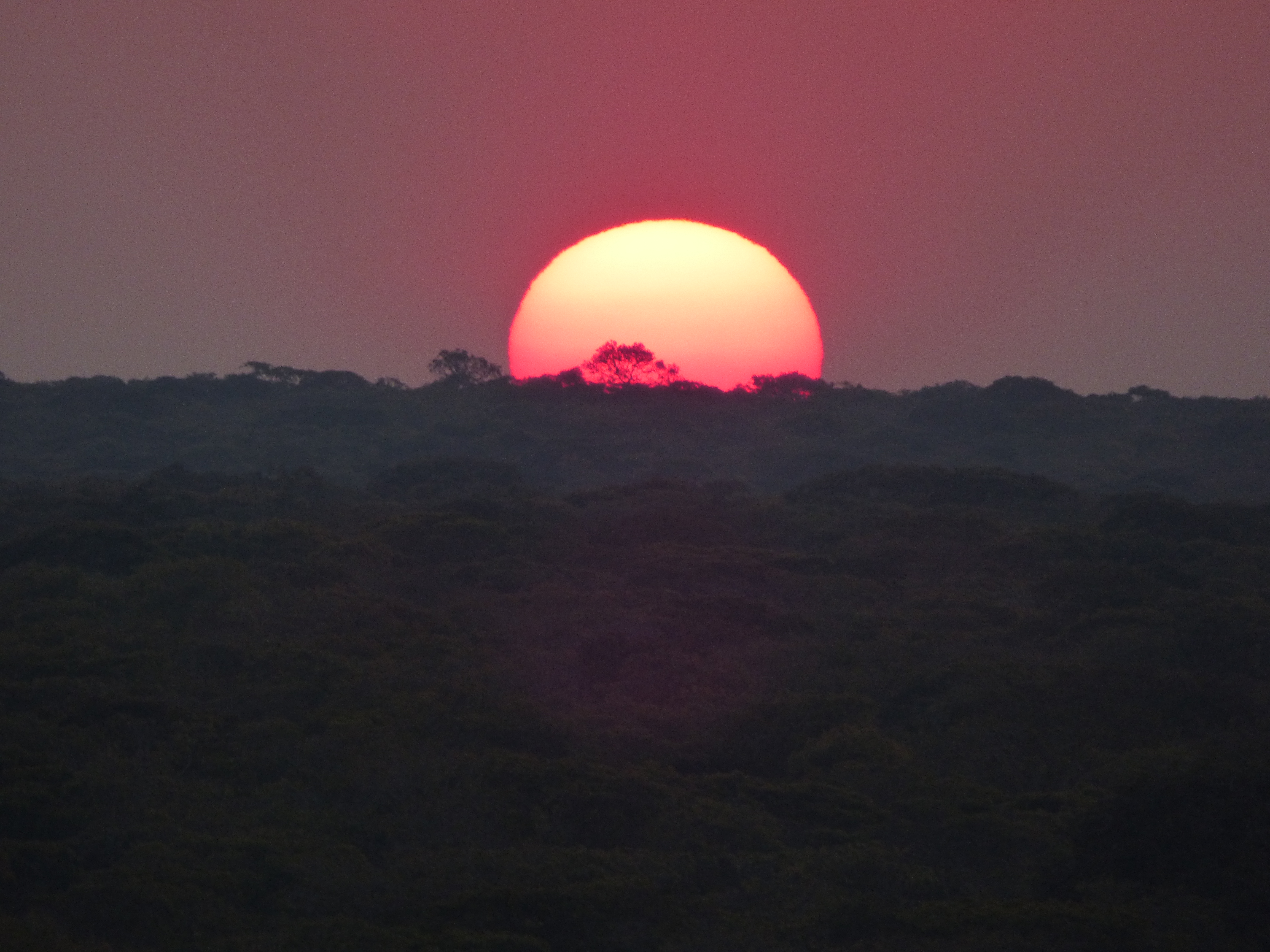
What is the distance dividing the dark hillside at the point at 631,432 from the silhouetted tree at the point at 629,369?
209cm

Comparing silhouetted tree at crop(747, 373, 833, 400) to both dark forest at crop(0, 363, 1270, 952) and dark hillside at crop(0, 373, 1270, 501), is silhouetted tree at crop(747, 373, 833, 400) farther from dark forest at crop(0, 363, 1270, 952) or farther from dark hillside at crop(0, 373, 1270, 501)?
dark forest at crop(0, 363, 1270, 952)

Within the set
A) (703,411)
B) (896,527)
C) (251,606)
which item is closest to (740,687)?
(251,606)

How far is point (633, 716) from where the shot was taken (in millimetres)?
26391

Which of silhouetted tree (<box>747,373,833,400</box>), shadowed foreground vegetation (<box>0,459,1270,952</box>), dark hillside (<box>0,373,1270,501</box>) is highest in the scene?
silhouetted tree (<box>747,373,833,400</box>)

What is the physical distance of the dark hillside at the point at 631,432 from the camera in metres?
67.3

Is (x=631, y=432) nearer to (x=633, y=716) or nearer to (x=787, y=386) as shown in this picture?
(x=787, y=386)

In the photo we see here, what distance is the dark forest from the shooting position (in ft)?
57.3

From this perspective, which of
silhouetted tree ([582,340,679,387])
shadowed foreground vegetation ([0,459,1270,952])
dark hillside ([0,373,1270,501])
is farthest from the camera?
silhouetted tree ([582,340,679,387])

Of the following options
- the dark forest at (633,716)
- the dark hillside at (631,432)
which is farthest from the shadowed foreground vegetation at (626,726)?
the dark hillside at (631,432)

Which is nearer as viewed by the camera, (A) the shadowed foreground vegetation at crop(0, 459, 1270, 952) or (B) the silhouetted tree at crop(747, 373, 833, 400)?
(A) the shadowed foreground vegetation at crop(0, 459, 1270, 952)

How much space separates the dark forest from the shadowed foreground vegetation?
8 cm

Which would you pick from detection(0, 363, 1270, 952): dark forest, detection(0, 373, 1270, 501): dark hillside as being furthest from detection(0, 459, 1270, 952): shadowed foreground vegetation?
detection(0, 373, 1270, 501): dark hillside

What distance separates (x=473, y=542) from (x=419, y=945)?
25.9 m

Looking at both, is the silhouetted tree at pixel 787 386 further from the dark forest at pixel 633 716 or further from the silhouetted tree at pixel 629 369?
the dark forest at pixel 633 716
